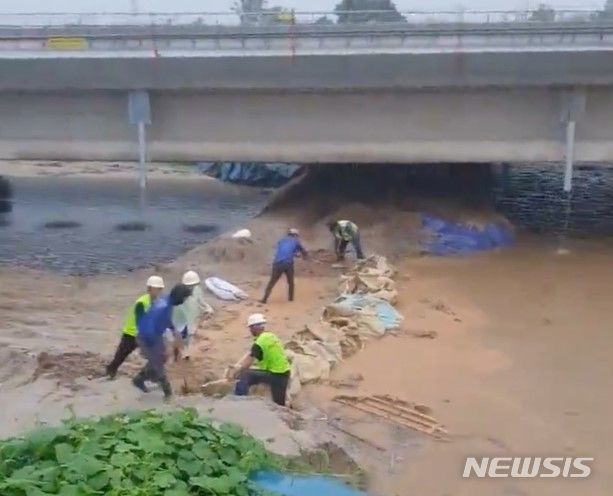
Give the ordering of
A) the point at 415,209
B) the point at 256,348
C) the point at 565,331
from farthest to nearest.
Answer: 1. the point at 415,209
2. the point at 565,331
3. the point at 256,348

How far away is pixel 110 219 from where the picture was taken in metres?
25.1

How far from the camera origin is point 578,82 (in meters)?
19.2

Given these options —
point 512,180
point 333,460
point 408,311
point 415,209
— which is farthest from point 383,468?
point 512,180

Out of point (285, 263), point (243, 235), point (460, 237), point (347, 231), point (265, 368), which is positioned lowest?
point (460, 237)

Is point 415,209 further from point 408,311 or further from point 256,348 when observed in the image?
point 256,348

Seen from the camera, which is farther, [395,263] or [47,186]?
[47,186]

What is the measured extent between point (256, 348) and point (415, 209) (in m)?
13.5

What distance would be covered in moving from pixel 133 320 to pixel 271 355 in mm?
1687

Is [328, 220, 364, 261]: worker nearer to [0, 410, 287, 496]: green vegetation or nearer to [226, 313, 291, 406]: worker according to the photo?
[226, 313, 291, 406]: worker

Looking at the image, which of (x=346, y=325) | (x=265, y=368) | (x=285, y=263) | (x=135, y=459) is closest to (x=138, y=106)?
(x=285, y=263)

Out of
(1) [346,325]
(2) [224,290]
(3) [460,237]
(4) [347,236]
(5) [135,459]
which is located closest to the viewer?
(5) [135,459]

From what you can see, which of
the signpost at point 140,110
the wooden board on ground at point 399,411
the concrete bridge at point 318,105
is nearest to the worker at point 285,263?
the wooden board on ground at point 399,411

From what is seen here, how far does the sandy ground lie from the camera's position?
9383mm

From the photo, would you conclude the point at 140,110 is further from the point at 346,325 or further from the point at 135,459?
the point at 135,459
